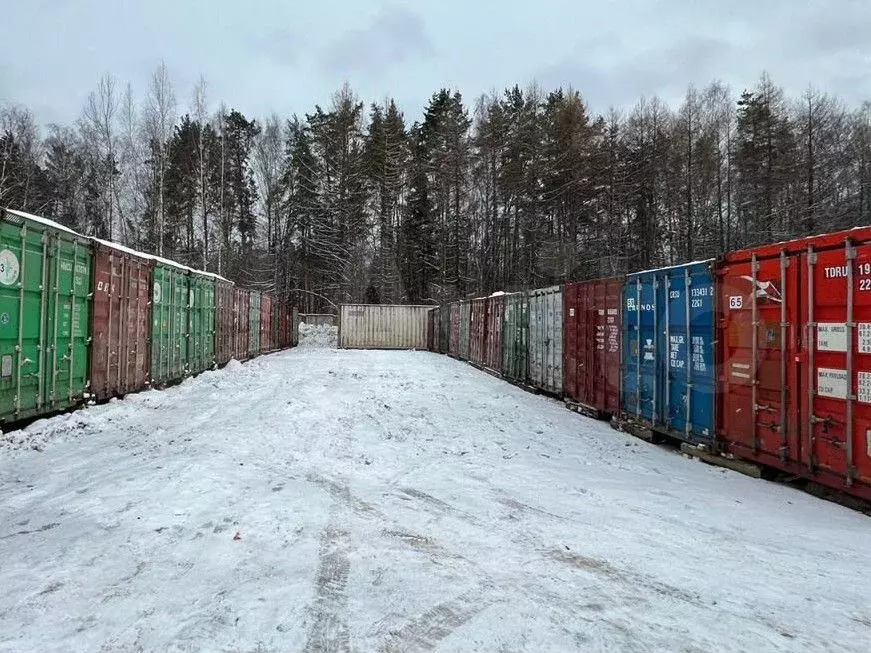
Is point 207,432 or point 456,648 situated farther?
point 207,432

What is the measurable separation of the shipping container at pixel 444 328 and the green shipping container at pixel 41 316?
19193mm

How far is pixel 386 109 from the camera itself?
126ft

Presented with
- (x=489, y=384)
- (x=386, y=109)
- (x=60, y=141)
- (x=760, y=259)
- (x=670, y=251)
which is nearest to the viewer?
(x=760, y=259)

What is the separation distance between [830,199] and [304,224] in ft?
108

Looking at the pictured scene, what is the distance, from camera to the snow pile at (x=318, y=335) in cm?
3419

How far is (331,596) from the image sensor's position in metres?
3.02

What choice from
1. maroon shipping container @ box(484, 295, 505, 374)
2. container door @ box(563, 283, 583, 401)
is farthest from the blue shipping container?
maroon shipping container @ box(484, 295, 505, 374)

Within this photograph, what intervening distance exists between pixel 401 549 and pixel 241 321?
17438mm

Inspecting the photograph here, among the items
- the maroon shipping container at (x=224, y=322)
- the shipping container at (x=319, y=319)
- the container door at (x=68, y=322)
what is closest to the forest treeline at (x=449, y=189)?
the shipping container at (x=319, y=319)

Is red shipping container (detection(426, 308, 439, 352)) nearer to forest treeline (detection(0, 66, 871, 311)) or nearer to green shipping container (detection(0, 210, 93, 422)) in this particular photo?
forest treeline (detection(0, 66, 871, 311))

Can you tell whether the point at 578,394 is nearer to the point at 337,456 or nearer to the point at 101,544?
the point at 337,456

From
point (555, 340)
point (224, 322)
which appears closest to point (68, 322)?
point (224, 322)

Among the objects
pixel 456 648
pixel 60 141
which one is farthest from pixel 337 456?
pixel 60 141

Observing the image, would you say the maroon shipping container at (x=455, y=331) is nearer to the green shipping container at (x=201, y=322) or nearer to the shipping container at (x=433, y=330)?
the shipping container at (x=433, y=330)
